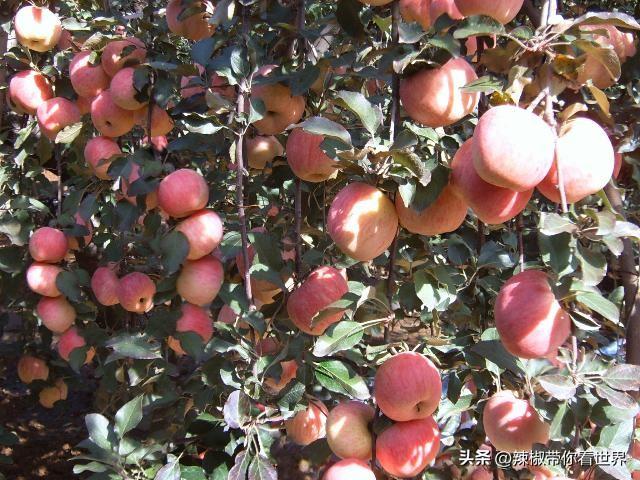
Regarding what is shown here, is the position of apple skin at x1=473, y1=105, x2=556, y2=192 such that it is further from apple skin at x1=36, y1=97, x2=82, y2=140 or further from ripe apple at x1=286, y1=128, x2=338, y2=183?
apple skin at x1=36, y1=97, x2=82, y2=140

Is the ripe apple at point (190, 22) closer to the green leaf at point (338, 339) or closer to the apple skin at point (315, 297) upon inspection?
the apple skin at point (315, 297)

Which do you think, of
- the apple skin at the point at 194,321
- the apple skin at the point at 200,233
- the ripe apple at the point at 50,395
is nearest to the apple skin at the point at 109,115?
the apple skin at the point at 200,233

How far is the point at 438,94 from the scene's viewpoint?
814 millimetres

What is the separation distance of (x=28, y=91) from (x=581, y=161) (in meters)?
1.52

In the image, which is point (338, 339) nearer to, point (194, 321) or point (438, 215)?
point (438, 215)

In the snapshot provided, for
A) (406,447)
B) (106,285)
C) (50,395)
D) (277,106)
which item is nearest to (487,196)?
(406,447)

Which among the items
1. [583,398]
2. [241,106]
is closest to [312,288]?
[241,106]

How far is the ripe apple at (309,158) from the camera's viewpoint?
3.25 feet

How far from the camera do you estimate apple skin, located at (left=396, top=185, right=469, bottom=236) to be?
0.84 metres

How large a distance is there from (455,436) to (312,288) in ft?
1.98

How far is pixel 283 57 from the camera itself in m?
1.30

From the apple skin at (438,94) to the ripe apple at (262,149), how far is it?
0.59m

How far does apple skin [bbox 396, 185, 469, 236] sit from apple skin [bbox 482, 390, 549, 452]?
1.20 ft

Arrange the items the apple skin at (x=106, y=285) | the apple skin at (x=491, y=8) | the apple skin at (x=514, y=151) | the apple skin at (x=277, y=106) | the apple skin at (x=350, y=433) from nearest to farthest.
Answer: the apple skin at (x=514, y=151)
the apple skin at (x=491, y=8)
the apple skin at (x=350, y=433)
the apple skin at (x=277, y=106)
the apple skin at (x=106, y=285)
